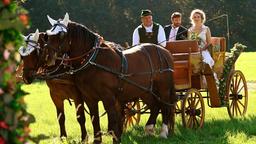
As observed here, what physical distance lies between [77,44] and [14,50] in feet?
15.2

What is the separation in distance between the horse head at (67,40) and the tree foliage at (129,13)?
30587 mm


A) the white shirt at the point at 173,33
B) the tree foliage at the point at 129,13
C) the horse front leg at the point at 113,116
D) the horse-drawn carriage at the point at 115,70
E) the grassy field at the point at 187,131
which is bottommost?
the grassy field at the point at 187,131

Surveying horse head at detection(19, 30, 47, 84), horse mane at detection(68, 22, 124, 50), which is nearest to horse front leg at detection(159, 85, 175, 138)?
horse mane at detection(68, 22, 124, 50)

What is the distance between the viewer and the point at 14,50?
2416 mm

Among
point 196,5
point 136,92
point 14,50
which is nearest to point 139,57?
point 136,92

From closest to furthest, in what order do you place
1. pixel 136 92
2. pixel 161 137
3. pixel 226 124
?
1. pixel 136 92
2. pixel 161 137
3. pixel 226 124

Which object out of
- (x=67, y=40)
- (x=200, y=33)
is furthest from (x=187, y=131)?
(x=67, y=40)

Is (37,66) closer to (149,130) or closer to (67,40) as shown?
(67,40)

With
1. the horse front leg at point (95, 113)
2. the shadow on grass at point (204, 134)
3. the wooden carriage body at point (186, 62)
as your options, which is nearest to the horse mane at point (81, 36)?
the horse front leg at point (95, 113)

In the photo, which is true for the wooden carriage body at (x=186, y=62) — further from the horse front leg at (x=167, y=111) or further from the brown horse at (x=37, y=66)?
the brown horse at (x=37, y=66)

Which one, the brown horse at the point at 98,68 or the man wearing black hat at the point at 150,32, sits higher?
the man wearing black hat at the point at 150,32

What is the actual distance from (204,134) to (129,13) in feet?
119

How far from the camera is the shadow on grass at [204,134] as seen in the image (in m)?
7.59

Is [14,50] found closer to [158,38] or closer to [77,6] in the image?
[158,38]
